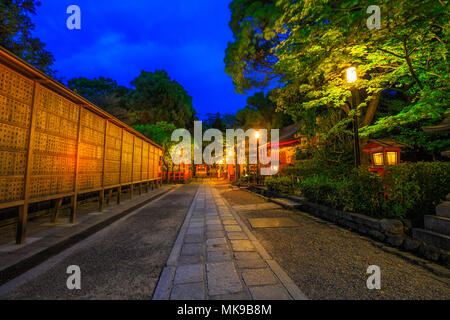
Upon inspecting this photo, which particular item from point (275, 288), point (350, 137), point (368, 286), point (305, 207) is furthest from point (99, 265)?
point (350, 137)

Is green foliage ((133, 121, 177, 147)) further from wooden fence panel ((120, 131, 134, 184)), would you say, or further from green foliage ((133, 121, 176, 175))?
wooden fence panel ((120, 131, 134, 184))

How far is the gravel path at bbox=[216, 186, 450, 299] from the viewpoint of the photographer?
2.15 metres

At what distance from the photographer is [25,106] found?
356 cm

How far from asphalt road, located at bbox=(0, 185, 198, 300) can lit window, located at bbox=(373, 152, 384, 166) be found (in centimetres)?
738

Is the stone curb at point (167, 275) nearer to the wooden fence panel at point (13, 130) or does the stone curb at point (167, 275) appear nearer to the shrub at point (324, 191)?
the wooden fence panel at point (13, 130)

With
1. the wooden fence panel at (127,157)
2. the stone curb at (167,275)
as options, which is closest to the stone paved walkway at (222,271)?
the stone curb at (167,275)

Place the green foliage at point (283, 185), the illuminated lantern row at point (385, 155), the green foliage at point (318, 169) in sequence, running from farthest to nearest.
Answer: the green foliage at point (283, 185)
the green foliage at point (318, 169)
the illuminated lantern row at point (385, 155)

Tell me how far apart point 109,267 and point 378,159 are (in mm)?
8562

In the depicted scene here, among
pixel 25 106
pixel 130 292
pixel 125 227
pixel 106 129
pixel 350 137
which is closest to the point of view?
pixel 130 292

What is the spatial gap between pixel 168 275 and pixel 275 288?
1425mm

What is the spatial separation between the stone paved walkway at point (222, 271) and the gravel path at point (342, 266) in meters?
0.27

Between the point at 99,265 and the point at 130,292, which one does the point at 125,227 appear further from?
the point at 130,292

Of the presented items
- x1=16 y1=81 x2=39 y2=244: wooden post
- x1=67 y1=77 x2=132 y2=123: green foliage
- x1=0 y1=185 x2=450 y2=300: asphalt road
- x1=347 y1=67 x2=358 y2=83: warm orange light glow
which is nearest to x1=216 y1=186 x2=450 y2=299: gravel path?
x1=0 y1=185 x2=450 y2=300: asphalt road

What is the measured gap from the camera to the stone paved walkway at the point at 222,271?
82.7 inches
